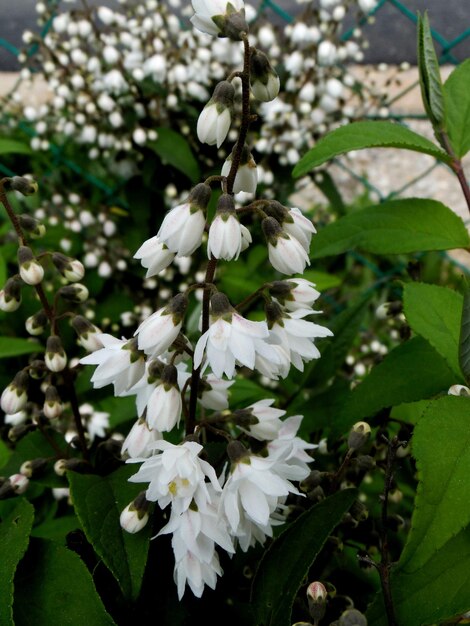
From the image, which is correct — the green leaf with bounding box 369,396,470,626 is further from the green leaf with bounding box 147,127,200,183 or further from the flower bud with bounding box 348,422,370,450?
the green leaf with bounding box 147,127,200,183

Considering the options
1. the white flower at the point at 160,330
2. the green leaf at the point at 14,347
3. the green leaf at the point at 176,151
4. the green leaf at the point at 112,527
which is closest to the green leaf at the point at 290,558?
the green leaf at the point at 112,527

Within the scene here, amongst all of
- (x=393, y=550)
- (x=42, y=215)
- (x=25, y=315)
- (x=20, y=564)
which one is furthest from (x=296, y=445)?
(x=42, y=215)

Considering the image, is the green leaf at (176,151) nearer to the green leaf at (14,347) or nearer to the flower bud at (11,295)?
the green leaf at (14,347)

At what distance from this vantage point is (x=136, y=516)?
0.97 metres

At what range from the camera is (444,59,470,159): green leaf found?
1171mm

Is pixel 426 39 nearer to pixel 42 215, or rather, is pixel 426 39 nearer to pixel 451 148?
pixel 451 148

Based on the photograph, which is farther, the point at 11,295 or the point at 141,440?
the point at 11,295

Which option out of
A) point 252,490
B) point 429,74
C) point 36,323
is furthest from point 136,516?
point 429,74

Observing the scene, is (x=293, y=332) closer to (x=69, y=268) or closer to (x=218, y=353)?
(x=218, y=353)

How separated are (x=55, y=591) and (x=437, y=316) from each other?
657mm

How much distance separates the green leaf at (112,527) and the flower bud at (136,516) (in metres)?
0.02

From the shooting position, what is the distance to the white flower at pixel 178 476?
2.93ft

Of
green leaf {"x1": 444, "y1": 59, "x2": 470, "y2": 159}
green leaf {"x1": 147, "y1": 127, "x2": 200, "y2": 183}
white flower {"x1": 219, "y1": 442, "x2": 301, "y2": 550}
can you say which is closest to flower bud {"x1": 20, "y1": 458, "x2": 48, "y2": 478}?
white flower {"x1": 219, "y1": 442, "x2": 301, "y2": 550}

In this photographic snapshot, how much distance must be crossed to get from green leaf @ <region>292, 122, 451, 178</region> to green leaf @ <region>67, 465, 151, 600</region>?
0.53 m
